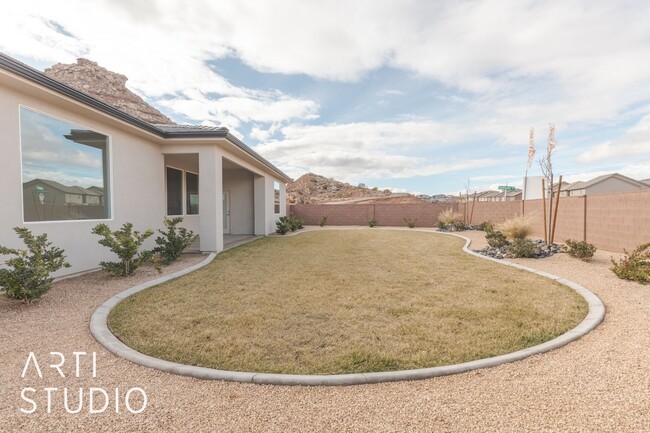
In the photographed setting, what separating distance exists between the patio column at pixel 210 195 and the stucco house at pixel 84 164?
3 centimetres

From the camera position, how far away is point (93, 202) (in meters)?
6.52

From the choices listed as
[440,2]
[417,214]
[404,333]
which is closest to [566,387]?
[404,333]

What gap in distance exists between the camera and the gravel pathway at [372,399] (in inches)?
77.0

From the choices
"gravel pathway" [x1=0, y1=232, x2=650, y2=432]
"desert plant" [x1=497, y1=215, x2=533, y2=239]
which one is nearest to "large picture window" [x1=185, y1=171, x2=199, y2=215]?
"gravel pathway" [x1=0, y1=232, x2=650, y2=432]

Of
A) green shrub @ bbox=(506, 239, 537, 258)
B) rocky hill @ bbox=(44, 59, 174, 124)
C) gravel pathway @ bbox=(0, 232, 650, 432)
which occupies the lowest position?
gravel pathway @ bbox=(0, 232, 650, 432)

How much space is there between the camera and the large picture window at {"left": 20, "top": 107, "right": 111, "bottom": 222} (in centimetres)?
518

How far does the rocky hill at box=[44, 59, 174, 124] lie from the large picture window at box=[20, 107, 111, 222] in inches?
1481

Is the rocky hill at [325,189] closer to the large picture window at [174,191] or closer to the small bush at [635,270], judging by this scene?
the large picture window at [174,191]

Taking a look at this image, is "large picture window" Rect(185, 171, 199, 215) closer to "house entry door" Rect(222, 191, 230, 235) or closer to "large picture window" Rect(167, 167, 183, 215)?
"large picture window" Rect(167, 167, 183, 215)

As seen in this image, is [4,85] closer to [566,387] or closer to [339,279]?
[339,279]

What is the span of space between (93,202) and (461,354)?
7305 millimetres

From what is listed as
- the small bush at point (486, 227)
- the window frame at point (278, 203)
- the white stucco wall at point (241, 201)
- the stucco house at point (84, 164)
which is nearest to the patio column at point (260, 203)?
the white stucco wall at point (241, 201)

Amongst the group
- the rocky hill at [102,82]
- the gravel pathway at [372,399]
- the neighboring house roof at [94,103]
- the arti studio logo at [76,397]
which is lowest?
the arti studio logo at [76,397]

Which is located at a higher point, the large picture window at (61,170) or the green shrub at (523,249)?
the large picture window at (61,170)
